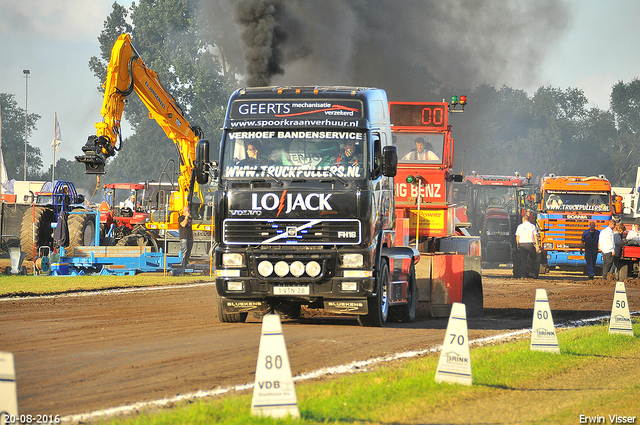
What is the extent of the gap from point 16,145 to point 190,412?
10429cm

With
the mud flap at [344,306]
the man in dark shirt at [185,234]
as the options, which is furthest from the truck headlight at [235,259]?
the man in dark shirt at [185,234]

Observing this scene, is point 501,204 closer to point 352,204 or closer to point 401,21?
point 401,21

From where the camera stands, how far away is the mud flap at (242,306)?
12.8m

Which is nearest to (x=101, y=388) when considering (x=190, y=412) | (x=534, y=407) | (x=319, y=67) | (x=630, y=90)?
(x=190, y=412)

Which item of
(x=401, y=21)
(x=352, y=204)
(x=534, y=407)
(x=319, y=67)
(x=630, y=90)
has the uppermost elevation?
(x=630, y=90)

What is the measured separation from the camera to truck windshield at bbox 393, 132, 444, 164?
19.1 meters

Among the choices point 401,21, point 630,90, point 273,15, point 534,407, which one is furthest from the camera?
point 630,90

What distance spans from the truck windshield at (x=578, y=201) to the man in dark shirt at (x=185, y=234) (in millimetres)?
15381

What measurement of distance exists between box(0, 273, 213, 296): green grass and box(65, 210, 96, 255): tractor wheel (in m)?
2.12

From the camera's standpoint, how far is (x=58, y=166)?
92812mm

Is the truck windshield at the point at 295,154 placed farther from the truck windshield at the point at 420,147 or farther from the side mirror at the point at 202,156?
the truck windshield at the point at 420,147

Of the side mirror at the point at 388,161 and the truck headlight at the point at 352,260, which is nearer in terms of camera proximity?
the truck headlight at the point at 352,260

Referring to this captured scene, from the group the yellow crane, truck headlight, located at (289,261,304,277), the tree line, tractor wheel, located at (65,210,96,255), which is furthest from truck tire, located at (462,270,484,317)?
the tree line

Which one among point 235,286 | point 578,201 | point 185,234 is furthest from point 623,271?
point 235,286
